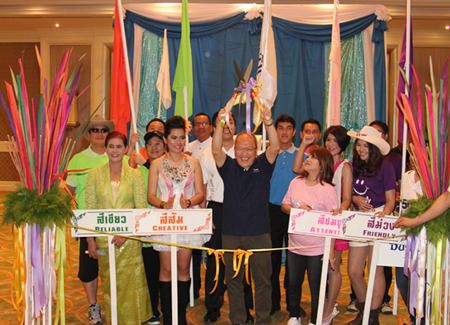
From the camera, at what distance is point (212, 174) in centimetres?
415

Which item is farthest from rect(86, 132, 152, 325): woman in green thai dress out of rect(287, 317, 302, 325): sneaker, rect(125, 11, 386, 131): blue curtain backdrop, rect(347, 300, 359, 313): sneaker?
rect(125, 11, 386, 131): blue curtain backdrop

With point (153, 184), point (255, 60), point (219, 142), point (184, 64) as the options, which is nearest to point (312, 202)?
point (219, 142)

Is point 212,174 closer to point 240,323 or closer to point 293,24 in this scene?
point 240,323

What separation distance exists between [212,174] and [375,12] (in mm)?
3452

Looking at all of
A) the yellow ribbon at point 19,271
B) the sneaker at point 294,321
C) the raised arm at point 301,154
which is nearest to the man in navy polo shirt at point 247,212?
the sneaker at point 294,321

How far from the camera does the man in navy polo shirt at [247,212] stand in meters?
3.71

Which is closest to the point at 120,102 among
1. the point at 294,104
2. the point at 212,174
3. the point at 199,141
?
the point at 199,141

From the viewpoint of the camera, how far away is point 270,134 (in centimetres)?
352

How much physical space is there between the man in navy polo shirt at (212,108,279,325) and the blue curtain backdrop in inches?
117

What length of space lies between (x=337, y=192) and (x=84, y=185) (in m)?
1.83

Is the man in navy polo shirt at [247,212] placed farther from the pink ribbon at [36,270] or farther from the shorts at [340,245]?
Answer: the pink ribbon at [36,270]

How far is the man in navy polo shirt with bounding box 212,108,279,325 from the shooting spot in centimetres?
371

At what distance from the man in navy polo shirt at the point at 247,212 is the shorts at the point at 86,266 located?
39.1 inches

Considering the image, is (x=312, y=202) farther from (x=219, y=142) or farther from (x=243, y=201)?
(x=219, y=142)
